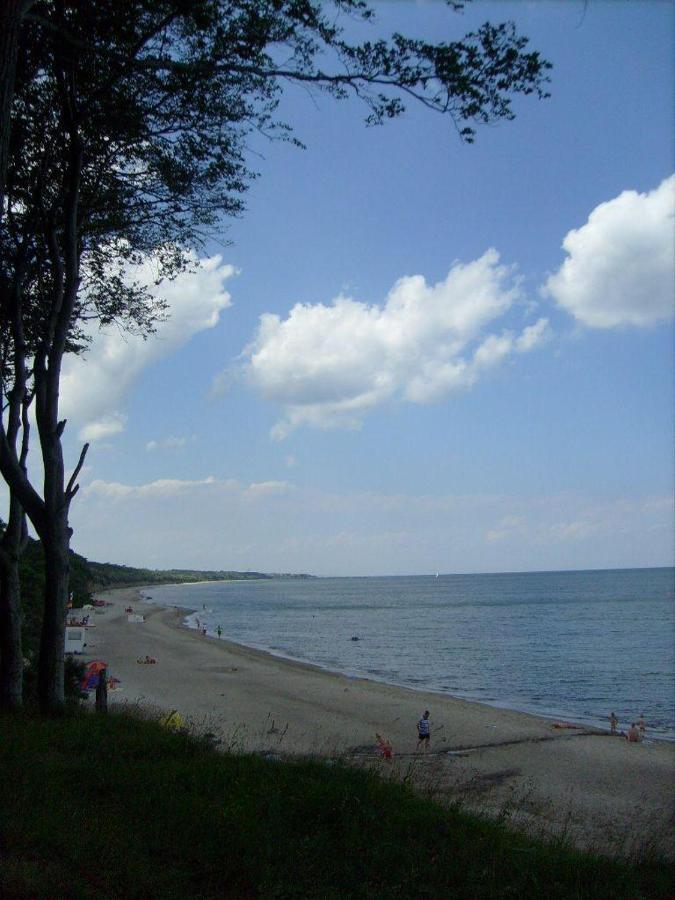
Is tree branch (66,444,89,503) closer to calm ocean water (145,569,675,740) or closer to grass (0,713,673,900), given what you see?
grass (0,713,673,900)

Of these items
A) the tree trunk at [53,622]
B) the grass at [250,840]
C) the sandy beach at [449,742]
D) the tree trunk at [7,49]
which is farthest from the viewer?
the sandy beach at [449,742]

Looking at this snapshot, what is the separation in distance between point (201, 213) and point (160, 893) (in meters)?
9.43

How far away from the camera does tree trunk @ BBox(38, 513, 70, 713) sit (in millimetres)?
9469

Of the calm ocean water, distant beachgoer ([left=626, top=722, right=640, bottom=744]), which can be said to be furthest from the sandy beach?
the calm ocean water

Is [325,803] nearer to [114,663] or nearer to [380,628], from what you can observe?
[114,663]

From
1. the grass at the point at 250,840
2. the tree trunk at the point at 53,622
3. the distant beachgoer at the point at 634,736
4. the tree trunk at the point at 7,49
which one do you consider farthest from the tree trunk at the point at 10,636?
the distant beachgoer at the point at 634,736

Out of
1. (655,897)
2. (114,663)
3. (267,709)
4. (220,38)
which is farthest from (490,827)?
(114,663)

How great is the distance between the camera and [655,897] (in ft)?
17.1

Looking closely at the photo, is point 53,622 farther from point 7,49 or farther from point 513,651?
point 513,651

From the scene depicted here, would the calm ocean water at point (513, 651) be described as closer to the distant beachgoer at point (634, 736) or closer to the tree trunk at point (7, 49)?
the distant beachgoer at point (634, 736)

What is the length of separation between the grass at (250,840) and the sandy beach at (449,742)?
1.60 meters

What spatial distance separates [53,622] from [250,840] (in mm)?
5520

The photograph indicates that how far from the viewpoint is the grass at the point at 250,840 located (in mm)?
4426

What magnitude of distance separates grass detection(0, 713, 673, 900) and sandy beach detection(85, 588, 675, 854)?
160 cm
